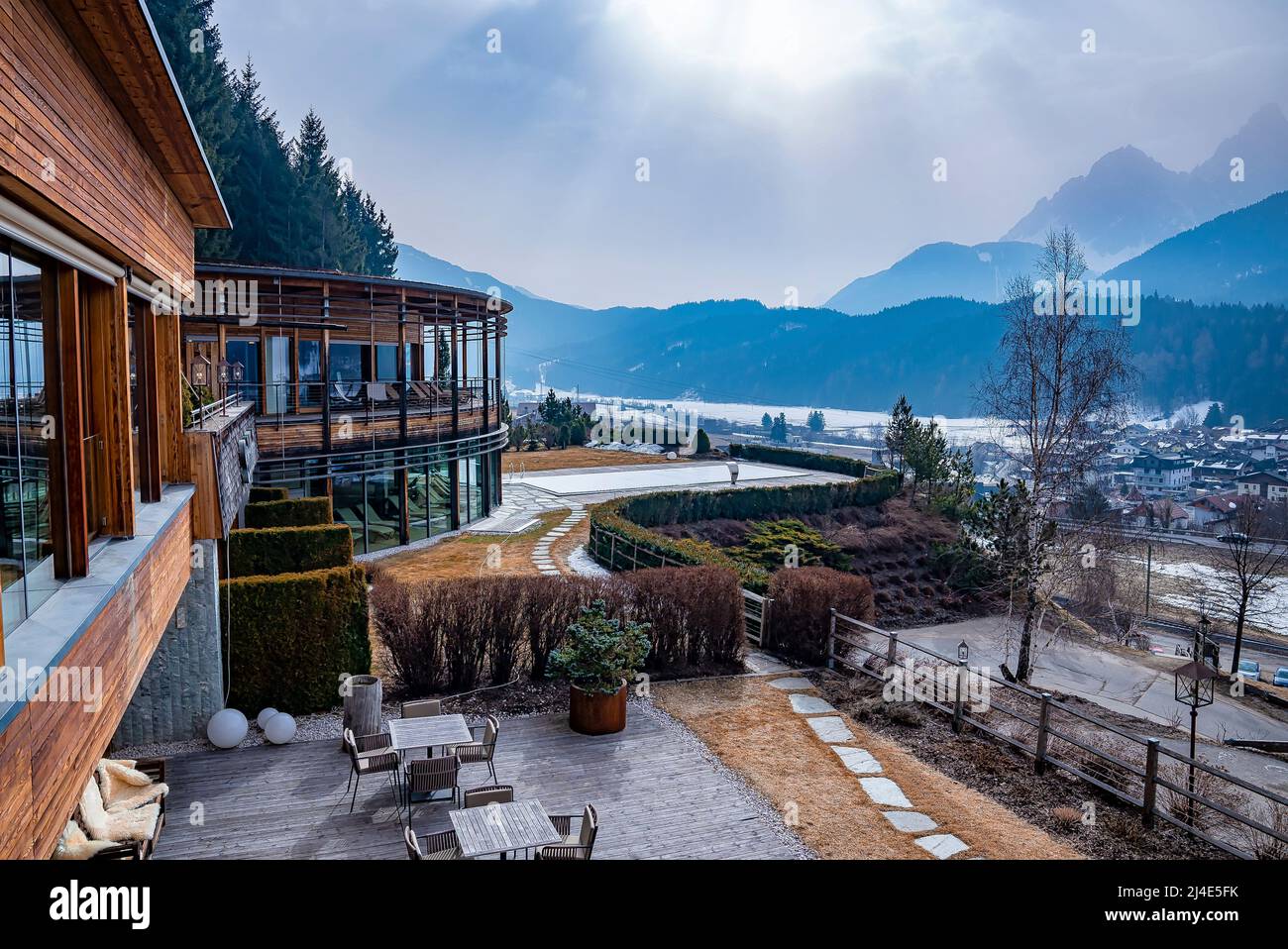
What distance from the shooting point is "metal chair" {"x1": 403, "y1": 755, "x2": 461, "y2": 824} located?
328 inches

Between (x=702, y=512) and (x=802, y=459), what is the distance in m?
13.4

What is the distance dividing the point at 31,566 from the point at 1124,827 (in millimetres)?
10173

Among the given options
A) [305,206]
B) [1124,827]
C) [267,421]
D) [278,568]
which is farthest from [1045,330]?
[305,206]

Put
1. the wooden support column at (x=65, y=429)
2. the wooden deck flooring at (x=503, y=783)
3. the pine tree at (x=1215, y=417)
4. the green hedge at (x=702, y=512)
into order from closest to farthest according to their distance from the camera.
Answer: the wooden support column at (x=65, y=429) < the wooden deck flooring at (x=503, y=783) < the green hedge at (x=702, y=512) < the pine tree at (x=1215, y=417)

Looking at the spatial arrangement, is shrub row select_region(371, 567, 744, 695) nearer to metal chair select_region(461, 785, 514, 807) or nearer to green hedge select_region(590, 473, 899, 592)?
green hedge select_region(590, 473, 899, 592)

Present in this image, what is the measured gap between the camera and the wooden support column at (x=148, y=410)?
777 cm

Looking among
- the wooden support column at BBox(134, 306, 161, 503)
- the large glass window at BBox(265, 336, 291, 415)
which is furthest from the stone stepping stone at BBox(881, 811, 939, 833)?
the large glass window at BBox(265, 336, 291, 415)

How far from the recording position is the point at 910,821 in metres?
8.95

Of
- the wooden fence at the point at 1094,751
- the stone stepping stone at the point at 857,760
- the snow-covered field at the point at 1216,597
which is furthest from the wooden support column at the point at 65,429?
the snow-covered field at the point at 1216,597

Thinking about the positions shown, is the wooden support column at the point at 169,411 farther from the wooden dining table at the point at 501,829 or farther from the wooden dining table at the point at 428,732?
the wooden dining table at the point at 501,829

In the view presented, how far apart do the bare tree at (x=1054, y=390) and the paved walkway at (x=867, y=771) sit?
646cm

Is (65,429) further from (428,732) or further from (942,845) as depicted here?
(942,845)

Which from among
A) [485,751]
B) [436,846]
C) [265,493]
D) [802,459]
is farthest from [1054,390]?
[802,459]

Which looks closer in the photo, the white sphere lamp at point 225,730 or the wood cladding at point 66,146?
the wood cladding at point 66,146
